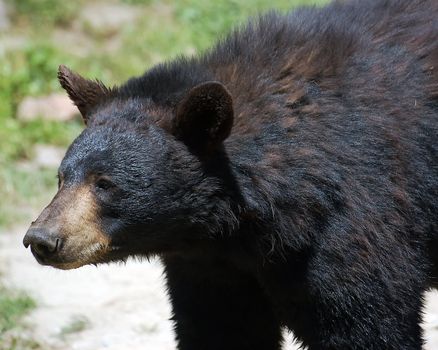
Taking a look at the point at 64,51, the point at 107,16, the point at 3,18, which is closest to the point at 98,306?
the point at 64,51

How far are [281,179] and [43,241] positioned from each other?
1.13 meters

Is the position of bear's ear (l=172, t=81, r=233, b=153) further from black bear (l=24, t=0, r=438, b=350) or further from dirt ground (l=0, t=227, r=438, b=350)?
dirt ground (l=0, t=227, r=438, b=350)

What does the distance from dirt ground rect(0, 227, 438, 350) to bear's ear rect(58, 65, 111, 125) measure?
2.20 m

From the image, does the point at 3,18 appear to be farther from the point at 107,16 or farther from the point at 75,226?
the point at 75,226

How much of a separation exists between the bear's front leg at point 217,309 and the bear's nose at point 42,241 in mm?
855

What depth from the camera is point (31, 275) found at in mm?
8359

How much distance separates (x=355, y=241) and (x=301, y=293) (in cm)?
35

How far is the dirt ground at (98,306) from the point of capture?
283 inches

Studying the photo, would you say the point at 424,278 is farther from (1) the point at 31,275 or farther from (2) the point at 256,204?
(1) the point at 31,275

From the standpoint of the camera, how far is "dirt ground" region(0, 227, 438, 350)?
7.20 meters

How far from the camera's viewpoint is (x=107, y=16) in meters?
12.8

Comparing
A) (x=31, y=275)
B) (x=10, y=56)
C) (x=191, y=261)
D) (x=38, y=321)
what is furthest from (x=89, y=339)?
(x=10, y=56)

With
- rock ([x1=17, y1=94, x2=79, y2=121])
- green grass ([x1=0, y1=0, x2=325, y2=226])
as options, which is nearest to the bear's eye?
green grass ([x1=0, y1=0, x2=325, y2=226])

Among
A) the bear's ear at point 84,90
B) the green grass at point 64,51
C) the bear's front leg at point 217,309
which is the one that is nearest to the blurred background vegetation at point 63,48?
the green grass at point 64,51
